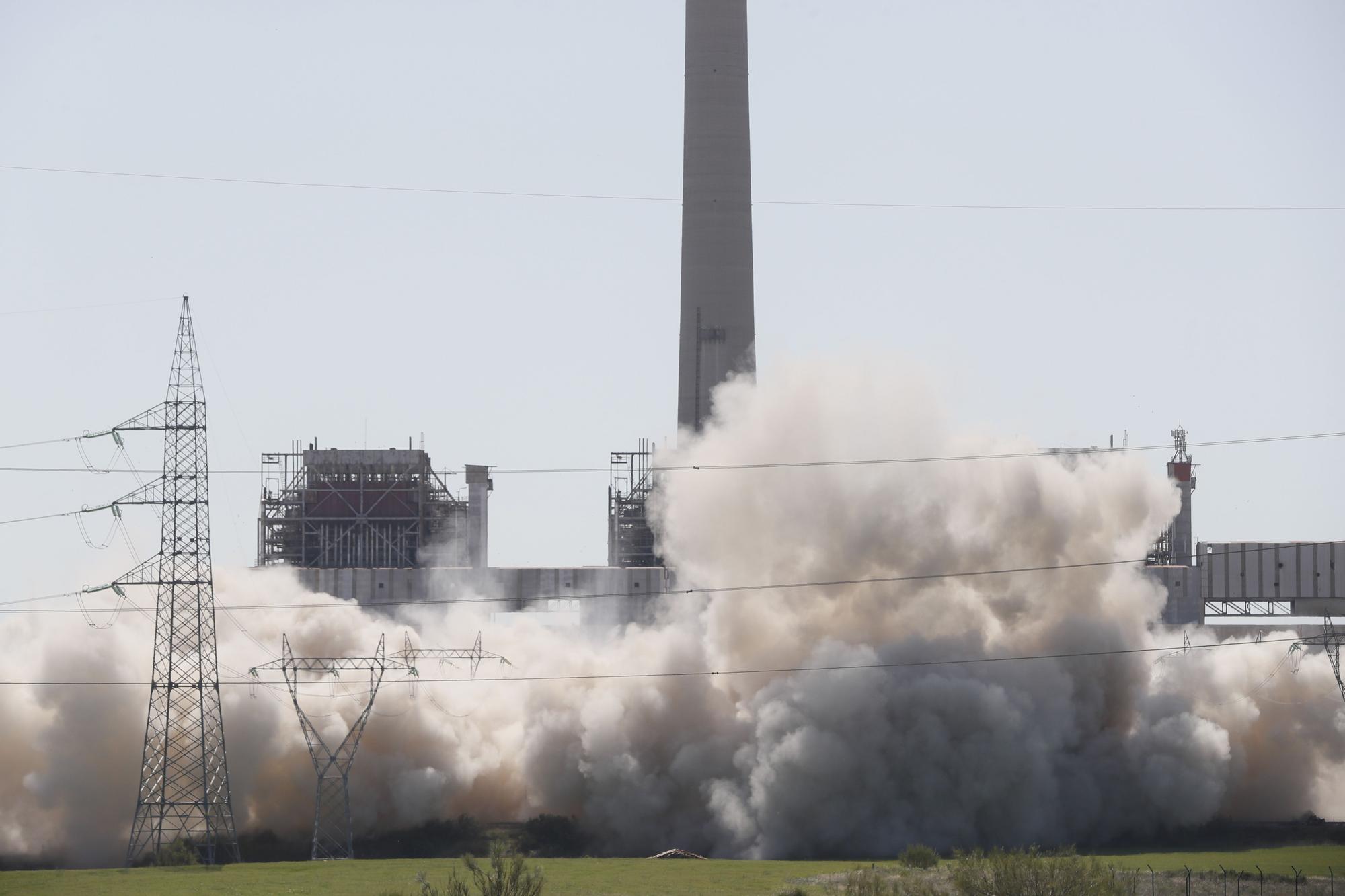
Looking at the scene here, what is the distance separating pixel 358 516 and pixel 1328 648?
55.6 meters

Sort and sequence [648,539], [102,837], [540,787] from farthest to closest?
1. [648,539]
2. [540,787]
3. [102,837]

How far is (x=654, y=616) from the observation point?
99.1 meters

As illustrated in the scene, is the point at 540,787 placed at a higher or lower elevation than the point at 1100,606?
lower

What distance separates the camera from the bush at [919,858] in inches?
2341

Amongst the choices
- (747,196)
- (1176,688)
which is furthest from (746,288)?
(1176,688)

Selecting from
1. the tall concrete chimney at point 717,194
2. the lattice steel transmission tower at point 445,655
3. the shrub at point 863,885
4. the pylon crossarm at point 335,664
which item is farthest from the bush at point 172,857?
the tall concrete chimney at point 717,194

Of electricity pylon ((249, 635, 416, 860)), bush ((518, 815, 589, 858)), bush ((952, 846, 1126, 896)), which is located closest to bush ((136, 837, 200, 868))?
electricity pylon ((249, 635, 416, 860))

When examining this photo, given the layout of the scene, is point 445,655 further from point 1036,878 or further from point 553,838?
point 1036,878

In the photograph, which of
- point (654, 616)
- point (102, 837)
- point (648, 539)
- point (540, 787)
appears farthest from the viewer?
point (648, 539)

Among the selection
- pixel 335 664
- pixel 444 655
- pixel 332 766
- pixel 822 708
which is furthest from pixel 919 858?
pixel 444 655

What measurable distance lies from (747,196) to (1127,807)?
33.4 meters

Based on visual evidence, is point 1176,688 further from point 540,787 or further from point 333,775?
point 333,775

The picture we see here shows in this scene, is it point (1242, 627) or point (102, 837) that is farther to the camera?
point (1242, 627)

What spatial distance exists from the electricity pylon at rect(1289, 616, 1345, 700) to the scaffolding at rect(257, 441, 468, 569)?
155 feet
